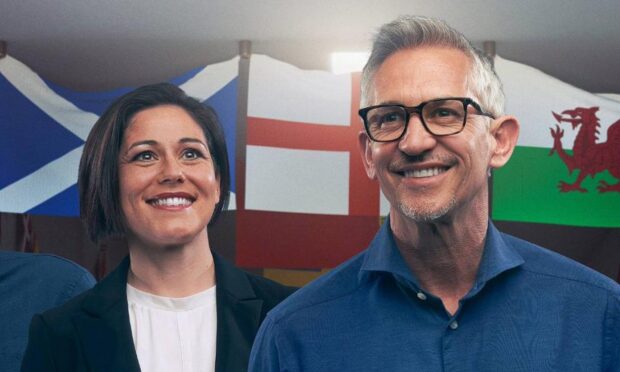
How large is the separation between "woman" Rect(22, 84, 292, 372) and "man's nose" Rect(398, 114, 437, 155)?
664mm

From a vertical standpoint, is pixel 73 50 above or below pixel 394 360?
above

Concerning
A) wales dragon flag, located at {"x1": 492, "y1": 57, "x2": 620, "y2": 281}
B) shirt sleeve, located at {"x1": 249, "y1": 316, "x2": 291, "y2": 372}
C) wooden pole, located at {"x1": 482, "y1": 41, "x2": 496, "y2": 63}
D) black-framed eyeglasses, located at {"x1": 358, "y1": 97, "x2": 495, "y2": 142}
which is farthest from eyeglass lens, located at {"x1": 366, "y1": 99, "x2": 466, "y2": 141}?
wooden pole, located at {"x1": 482, "y1": 41, "x2": 496, "y2": 63}

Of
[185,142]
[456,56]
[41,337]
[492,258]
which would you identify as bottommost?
[41,337]

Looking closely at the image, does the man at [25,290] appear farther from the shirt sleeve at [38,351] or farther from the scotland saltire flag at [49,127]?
the scotland saltire flag at [49,127]

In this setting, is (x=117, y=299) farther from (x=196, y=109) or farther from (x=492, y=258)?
(x=492, y=258)

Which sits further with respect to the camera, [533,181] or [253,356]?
[533,181]

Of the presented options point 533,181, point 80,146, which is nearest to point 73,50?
point 80,146

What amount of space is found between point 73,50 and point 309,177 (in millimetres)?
1526

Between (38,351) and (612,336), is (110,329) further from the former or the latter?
(612,336)

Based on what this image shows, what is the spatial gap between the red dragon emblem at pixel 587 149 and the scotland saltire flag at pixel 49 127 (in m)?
1.62

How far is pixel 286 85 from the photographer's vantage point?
194 inches

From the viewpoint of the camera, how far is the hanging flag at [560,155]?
493cm

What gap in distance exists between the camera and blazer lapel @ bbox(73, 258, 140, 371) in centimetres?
188

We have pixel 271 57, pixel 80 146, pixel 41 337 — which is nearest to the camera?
pixel 41 337
